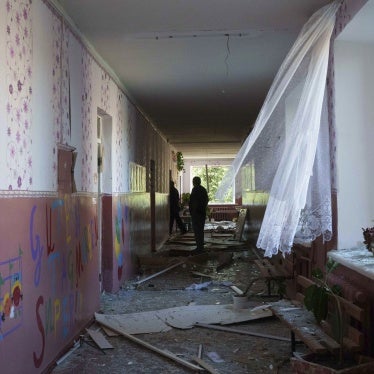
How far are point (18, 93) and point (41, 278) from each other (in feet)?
3.82

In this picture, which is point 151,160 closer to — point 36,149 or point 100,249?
point 100,249

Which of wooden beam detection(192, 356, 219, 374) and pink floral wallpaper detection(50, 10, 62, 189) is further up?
pink floral wallpaper detection(50, 10, 62, 189)

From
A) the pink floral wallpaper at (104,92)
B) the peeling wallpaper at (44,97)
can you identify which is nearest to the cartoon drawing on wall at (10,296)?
the peeling wallpaper at (44,97)

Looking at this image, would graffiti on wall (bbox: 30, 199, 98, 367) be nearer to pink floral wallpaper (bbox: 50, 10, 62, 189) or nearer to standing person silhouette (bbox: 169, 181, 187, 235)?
pink floral wallpaper (bbox: 50, 10, 62, 189)

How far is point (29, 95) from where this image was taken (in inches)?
119

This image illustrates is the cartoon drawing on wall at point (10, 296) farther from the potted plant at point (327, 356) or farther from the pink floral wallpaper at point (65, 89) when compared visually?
the potted plant at point (327, 356)

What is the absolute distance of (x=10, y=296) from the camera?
270cm

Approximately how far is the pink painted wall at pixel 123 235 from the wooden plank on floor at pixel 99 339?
144 centimetres

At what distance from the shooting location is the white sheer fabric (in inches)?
119

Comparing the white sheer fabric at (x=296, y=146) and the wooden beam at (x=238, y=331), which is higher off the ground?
the white sheer fabric at (x=296, y=146)

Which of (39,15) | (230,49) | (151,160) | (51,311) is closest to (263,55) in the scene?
(230,49)

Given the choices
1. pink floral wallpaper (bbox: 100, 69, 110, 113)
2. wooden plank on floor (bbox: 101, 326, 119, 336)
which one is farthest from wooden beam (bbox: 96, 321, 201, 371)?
pink floral wallpaper (bbox: 100, 69, 110, 113)

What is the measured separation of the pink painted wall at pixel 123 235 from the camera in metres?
5.65

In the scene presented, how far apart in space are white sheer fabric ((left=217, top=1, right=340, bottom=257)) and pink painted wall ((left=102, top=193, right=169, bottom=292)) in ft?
8.28
